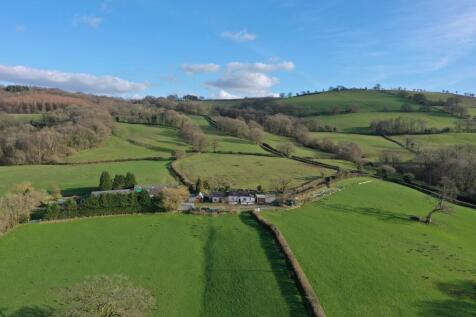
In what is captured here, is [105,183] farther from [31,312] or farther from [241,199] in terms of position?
[31,312]

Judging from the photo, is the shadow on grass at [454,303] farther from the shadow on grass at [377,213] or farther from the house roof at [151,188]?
the house roof at [151,188]

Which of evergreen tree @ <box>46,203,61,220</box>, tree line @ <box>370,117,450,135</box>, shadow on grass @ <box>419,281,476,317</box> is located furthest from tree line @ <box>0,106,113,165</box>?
tree line @ <box>370,117,450,135</box>

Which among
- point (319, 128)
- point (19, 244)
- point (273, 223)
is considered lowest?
point (19, 244)

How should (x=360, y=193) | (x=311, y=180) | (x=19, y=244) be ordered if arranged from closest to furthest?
(x=19, y=244) < (x=360, y=193) < (x=311, y=180)

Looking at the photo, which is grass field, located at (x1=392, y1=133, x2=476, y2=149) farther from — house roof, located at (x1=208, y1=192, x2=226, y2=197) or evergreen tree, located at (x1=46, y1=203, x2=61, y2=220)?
evergreen tree, located at (x1=46, y1=203, x2=61, y2=220)

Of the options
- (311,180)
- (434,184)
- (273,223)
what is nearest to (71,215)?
(273,223)

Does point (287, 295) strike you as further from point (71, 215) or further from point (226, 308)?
point (71, 215)
